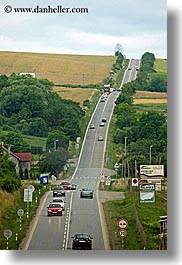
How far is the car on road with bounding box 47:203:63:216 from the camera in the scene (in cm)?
786

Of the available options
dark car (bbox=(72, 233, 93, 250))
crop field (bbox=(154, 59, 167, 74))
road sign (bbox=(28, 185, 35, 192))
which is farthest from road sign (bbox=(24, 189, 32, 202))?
crop field (bbox=(154, 59, 167, 74))

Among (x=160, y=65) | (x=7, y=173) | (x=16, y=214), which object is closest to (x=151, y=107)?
(x=160, y=65)

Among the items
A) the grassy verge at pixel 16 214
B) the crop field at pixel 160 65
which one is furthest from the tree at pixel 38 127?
the crop field at pixel 160 65

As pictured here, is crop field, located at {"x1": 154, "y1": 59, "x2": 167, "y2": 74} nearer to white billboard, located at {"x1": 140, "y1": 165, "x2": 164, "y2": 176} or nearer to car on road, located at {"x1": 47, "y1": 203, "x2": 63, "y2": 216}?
white billboard, located at {"x1": 140, "y1": 165, "x2": 164, "y2": 176}

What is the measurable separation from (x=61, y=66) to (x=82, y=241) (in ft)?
4.68

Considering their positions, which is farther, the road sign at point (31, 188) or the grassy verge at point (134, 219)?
the road sign at point (31, 188)

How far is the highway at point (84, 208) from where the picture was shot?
7727mm

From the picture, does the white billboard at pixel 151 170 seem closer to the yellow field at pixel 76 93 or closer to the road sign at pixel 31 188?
the yellow field at pixel 76 93

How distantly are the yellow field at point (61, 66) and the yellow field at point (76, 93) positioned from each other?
0.06 meters

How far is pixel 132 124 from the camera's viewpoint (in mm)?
7938

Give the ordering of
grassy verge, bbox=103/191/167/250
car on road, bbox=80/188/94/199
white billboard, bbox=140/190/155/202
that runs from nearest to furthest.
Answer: grassy verge, bbox=103/191/167/250
white billboard, bbox=140/190/155/202
car on road, bbox=80/188/94/199

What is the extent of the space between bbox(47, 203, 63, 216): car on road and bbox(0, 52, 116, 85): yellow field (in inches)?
39.3

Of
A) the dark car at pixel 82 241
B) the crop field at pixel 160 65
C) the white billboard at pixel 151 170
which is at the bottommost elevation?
the dark car at pixel 82 241

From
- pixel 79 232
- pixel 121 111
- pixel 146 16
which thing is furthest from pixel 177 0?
pixel 79 232
